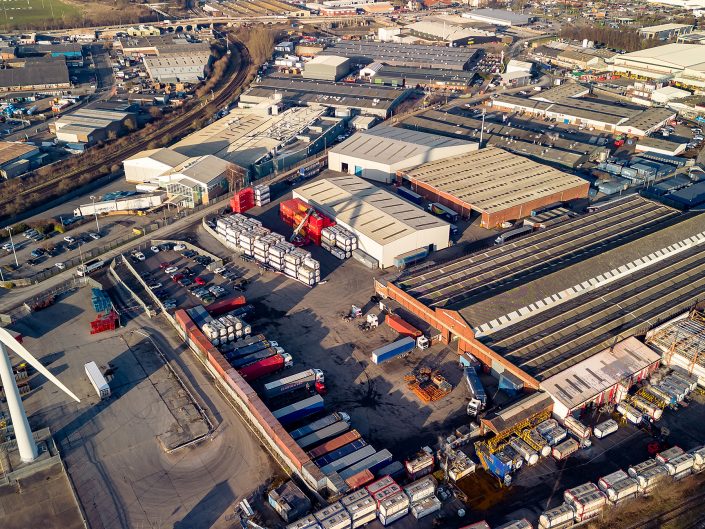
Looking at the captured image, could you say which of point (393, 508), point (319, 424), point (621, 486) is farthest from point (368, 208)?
point (621, 486)

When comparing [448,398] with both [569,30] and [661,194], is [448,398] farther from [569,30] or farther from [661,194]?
[569,30]

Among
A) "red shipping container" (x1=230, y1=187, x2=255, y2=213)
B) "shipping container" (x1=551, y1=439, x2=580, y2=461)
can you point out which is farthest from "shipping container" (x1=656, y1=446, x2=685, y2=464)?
"red shipping container" (x1=230, y1=187, x2=255, y2=213)

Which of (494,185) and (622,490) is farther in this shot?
(494,185)

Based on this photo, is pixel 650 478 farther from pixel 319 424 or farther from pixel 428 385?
pixel 319 424

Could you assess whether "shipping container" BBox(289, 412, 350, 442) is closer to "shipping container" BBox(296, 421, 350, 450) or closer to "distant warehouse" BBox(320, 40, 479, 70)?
"shipping container" BBox(296, 421, 350, 450)

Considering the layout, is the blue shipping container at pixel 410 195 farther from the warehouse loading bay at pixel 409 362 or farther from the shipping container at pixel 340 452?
the shipping container at pixel 340 452
